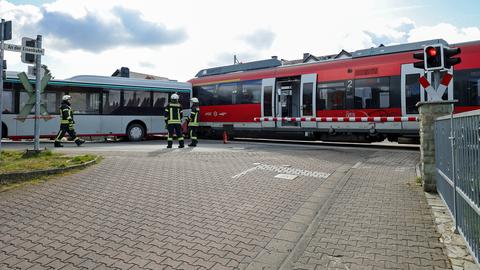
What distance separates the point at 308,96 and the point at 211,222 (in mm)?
11723

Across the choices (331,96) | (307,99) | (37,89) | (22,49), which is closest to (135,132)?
(307,99)

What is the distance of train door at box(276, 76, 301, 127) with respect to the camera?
16.4 m

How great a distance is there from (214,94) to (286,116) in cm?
472

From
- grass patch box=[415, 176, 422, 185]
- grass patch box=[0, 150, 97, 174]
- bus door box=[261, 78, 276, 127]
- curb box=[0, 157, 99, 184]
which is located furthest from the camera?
bus door box=[261, 78, 276, 127]

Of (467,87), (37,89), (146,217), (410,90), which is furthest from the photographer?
(410,90)

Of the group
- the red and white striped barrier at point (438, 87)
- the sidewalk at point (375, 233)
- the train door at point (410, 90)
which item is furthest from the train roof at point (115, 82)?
the red and white striped barrier at point (438, 87)

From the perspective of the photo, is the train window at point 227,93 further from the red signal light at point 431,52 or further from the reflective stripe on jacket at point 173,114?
the red signal light at point 431,52

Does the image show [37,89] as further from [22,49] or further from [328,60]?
[328,60]

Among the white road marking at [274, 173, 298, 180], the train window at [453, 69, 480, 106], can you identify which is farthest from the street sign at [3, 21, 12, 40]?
the train window at [453, 69, 480, 106]

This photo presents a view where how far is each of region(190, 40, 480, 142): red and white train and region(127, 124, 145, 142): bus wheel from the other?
11.0 ft

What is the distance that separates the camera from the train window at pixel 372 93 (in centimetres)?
1364

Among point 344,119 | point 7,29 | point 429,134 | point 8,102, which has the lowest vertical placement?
point 429,134

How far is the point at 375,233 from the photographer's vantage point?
4.39 m

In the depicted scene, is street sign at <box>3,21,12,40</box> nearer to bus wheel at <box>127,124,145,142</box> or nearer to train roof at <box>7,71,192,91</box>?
train roof at <box>7,71,192,91</box>
